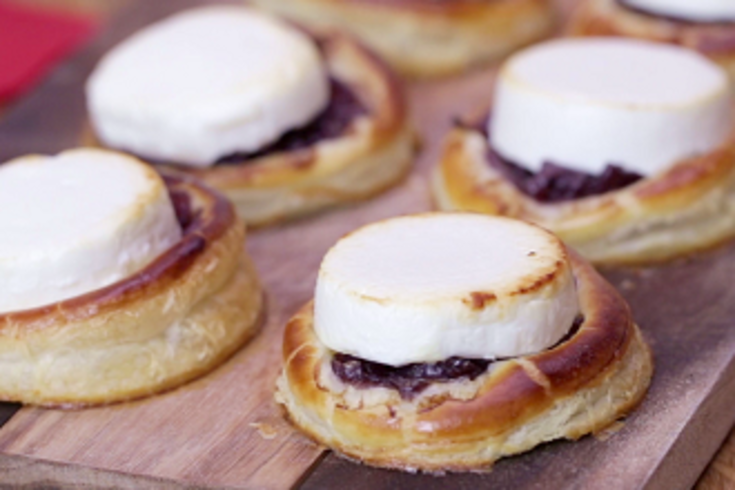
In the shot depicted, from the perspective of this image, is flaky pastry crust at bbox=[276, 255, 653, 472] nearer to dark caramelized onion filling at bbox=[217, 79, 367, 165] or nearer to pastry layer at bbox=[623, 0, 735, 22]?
dark caramelized onion filling at bbox=[217, 79, 367, 165]

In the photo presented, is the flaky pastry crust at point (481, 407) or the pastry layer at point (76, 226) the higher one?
the pastry layer at point (76, 226)

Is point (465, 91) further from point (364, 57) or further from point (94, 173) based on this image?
point (94, 173)

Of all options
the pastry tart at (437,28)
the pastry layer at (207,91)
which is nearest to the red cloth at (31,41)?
the pastry layer at (207,91)

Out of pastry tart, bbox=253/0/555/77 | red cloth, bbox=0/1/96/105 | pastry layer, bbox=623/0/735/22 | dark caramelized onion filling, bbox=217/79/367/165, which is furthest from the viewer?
red cloth, bbox=0/1/96/105

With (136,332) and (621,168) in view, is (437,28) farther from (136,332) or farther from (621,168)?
(136,332)

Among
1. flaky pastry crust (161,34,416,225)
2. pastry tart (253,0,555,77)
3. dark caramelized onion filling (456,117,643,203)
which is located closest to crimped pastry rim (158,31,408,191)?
flaky pastry crust (161,34,416,225)

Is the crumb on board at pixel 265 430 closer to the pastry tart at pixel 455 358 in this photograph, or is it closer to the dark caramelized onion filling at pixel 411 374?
the pastry tart at pixel 455 358
